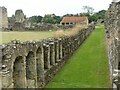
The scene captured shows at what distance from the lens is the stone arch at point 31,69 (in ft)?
49.3

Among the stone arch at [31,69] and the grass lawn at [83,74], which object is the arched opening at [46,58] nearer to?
the grass lawn at [83,74]

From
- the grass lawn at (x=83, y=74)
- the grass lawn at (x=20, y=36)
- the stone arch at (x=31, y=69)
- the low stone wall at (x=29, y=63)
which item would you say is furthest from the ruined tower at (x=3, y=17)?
the stone arch at (x=31, y=69)

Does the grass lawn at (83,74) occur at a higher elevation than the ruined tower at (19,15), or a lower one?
lower

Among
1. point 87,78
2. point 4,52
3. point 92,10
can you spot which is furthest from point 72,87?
point 92,10

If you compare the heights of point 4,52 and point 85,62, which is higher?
point 4,52

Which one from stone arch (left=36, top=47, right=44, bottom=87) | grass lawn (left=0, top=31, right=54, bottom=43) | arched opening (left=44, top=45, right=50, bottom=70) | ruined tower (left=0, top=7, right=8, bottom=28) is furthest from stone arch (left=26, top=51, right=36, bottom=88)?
ruined tower (left=0, top=7, right=8, bottom=28)

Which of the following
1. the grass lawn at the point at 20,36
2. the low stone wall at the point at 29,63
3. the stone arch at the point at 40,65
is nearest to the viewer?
the low stone wall at the point at 29,63

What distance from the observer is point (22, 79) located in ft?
45.0

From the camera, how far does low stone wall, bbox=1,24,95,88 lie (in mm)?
11680

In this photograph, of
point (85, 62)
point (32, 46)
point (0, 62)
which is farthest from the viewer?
point (85, 62)

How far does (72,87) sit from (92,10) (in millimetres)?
119225

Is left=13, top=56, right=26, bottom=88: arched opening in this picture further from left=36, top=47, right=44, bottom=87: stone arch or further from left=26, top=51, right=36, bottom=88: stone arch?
left=36, top=47, right=44, bottom=87: stone arch

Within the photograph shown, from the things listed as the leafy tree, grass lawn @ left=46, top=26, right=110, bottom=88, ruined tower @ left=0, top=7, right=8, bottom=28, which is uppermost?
ruined tower @ left=0, top=7, right=8, bottom=28

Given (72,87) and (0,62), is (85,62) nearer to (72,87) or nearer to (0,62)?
(72,87)
